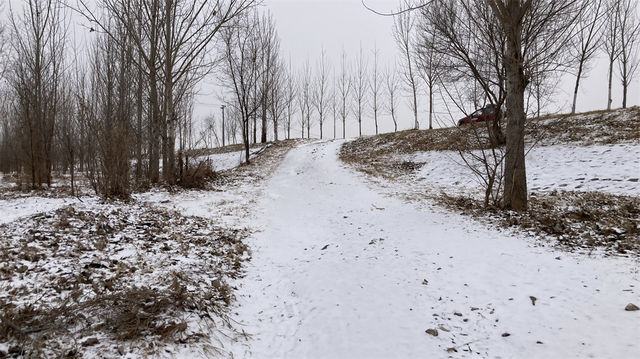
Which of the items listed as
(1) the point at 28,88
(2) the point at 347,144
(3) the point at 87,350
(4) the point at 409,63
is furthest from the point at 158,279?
(4) the point at 409,63

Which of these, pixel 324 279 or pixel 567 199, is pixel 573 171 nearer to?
Result: pixel 567 199

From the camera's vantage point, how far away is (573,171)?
10.1m

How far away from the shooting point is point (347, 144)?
82.6ft

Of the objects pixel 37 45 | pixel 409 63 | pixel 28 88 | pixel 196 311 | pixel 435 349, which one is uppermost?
pixel 409 63

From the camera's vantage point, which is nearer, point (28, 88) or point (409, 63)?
point (28, 88)

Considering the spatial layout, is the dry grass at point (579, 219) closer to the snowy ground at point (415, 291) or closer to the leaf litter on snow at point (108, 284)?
the snowy ground at point (415, 291)

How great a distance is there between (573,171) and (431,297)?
31.7 feet

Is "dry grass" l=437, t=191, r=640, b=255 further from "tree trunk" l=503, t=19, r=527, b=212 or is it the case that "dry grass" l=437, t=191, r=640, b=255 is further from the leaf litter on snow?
the leaf litter on snow

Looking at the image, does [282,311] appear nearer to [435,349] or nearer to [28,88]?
[435,349]

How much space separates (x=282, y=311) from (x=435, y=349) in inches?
64.5

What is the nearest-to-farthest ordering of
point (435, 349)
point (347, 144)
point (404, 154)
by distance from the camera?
point (435, 349), point (404, 154), point (347, 144)

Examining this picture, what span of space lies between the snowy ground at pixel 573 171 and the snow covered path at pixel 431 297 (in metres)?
5.37

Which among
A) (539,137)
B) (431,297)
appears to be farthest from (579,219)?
(539,137)

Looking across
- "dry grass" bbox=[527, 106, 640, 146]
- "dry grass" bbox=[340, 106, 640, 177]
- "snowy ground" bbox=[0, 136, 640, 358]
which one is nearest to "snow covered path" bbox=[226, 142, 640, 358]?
"snowy ground" bbox=[0, 136, 640, 358]
